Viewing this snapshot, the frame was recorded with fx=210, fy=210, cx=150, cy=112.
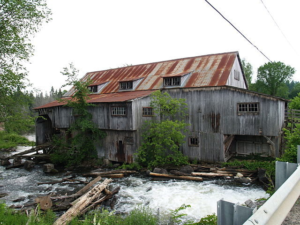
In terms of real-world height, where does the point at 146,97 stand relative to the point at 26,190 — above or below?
above

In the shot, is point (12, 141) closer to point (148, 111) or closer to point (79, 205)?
point (148, 111)

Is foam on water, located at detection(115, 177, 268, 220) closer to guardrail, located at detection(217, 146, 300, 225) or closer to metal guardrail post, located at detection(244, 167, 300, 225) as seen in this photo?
metal guardrail post, located at detection(244, 167, 300, 225)

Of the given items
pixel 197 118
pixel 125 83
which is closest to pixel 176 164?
pixel 197 118

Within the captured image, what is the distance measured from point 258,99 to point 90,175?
1366 cm

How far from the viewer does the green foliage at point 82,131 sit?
62.3 feet

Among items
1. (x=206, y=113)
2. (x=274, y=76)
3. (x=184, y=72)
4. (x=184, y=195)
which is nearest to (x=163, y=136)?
(x=206, y=113)

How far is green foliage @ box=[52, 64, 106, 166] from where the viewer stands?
748 inches

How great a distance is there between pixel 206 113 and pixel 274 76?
154 feet

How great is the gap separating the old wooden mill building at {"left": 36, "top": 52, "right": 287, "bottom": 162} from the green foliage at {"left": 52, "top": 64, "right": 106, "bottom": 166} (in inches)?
27.7

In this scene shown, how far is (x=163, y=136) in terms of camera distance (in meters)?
16.5

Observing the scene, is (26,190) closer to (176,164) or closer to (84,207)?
(84,207)

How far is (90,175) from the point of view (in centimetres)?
1627

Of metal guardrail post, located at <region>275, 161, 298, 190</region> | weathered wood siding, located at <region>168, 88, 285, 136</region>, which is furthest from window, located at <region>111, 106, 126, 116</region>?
metal guardrail post, located at <region>275, 161, 298, 190</region>

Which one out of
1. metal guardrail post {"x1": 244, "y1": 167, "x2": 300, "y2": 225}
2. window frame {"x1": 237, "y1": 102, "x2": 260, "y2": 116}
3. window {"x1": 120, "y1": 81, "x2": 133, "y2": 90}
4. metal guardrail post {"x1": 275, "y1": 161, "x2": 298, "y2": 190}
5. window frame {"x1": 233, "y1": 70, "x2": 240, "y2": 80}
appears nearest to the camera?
metal guardrail post {"x1": 244, "y1": 167, "x2": 300, "y2": 225}
